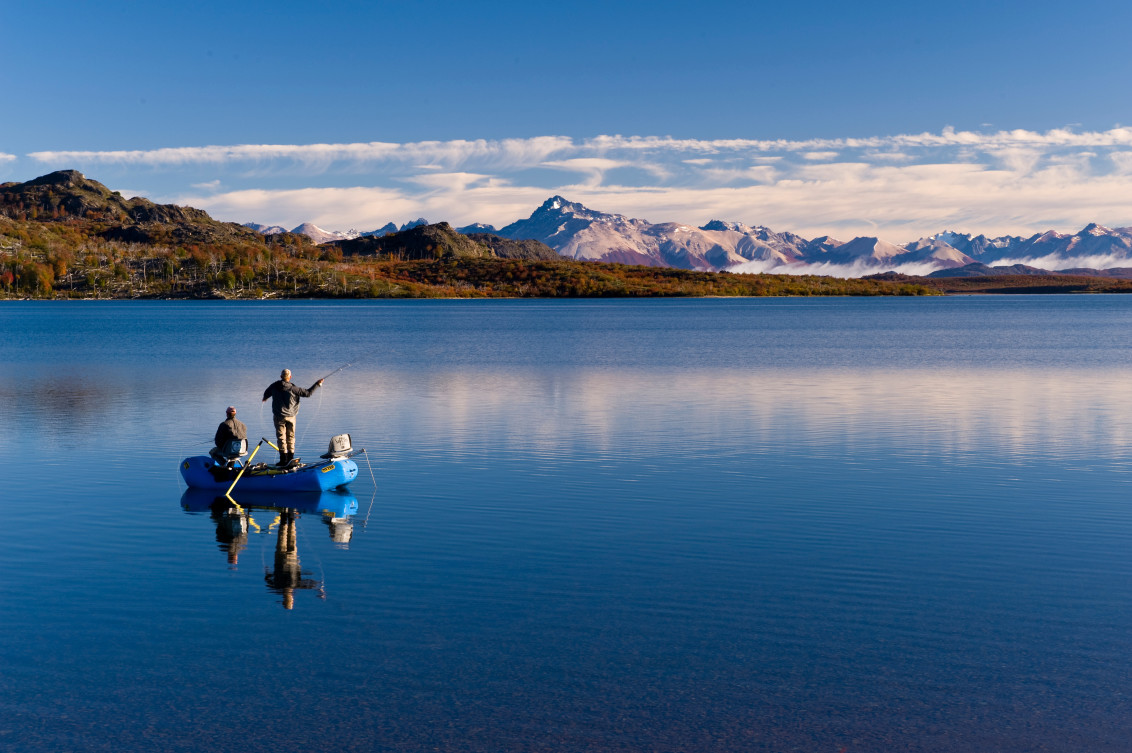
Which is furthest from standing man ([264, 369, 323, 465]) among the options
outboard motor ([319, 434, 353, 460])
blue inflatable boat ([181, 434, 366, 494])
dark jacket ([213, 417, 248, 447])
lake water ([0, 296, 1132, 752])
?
lake water ([0, 296, 1132, 752])

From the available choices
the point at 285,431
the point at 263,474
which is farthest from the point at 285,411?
the point at 263,474

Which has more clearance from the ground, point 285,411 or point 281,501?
point 285,411

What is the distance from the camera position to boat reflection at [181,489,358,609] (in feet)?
59.4

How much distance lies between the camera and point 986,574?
18.0 meters

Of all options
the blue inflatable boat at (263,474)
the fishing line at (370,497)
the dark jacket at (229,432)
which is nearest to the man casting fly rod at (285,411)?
the dark jacket at (229,432)

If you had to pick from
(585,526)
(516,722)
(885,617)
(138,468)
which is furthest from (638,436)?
(516,722)

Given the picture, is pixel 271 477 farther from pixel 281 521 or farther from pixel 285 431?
pixel 281 521

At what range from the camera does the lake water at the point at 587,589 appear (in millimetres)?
11938

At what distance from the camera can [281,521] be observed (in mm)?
23734

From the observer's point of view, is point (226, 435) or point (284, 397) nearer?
point (226, 435)

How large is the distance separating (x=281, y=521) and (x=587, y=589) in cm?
985

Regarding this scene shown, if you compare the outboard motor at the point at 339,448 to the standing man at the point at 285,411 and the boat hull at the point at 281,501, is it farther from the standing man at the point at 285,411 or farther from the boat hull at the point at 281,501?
the standing man at the point at 285,411

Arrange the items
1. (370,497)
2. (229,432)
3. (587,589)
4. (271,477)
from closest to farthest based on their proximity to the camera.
A: (587,589) → (370,497) → (271,477) → (229,432)

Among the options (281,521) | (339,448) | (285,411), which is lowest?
(281,521)
